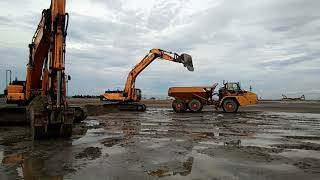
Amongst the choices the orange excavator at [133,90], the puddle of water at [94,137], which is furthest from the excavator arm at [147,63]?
the puddle of water at [94,137]

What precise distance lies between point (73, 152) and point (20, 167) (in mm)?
2075

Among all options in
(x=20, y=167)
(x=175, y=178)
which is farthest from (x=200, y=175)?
(x=20, y=167)

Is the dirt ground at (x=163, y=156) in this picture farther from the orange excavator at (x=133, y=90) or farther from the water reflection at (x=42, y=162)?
the orange excavator at (x=133, y=90)

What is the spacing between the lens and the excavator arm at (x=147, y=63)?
30078mm

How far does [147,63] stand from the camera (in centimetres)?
3091

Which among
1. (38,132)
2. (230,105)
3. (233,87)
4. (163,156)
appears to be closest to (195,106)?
(230,105)

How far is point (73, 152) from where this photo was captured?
9.77 m

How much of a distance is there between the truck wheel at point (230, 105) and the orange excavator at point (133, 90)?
3871 millimetres

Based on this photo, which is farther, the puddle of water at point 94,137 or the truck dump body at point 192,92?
the truck dump body at point 192,92

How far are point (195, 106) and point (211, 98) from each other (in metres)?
1.65

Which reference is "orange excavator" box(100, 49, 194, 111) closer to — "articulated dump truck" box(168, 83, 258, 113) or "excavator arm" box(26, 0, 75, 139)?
"articulated dump truck" box(168, 83, 258, 113)

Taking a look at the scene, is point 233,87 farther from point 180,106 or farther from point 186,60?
point 180,106

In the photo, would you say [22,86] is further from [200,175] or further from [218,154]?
[200,175]

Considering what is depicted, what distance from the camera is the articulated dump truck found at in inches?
1127
